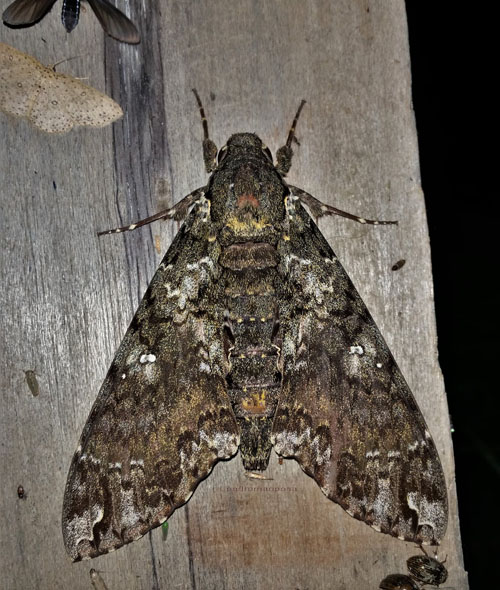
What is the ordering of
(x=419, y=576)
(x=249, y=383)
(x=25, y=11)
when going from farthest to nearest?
(x=25, y=11)
(x=249, y=383)
(x=419, y=576)

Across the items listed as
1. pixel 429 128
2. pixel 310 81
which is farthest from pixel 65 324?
pixel 429 128

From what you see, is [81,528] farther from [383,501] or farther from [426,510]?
[426,510]

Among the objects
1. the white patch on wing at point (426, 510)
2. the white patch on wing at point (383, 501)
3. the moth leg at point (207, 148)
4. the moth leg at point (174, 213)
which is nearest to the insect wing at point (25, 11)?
the moth leg at point (207, 148)

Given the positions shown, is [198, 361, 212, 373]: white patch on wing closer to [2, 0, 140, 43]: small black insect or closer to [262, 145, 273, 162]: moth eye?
[262, 145, 273, 162]: moth eye

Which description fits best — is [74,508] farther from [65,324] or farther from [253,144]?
[253,144]

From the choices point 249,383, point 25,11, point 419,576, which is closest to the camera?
point 419,576

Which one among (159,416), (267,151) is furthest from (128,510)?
(267,151)
